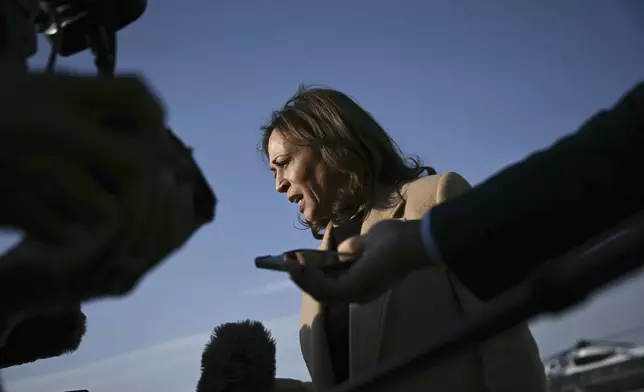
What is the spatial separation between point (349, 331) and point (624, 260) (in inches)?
44.1

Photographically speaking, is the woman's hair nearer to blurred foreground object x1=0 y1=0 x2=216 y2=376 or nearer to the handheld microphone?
the handheld microphone

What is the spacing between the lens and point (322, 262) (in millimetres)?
1112

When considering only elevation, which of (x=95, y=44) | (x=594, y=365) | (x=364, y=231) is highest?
(x=95, y=44)

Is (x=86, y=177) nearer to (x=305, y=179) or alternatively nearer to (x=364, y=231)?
(x=364, y=231)

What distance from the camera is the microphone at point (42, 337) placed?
3.52 feet

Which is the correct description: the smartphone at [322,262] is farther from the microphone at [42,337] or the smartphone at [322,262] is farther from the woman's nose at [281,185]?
the woman's nose at [281,185]

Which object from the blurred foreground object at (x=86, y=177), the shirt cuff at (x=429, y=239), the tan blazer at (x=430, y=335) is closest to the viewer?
the blurred foreground object at (x=86, y=177)

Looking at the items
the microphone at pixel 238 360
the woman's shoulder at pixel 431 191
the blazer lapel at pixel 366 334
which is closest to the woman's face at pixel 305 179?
the woman's shoulder at pixel 431 191

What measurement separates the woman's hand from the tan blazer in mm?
454

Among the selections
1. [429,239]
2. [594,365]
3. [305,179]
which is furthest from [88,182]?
[594,365]

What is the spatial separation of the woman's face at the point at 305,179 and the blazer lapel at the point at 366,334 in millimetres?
386

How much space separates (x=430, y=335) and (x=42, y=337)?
36.5 inches

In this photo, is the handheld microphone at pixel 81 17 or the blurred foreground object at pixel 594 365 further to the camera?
the blurred foreground object at pixel 594 365

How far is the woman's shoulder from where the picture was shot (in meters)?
1.70
